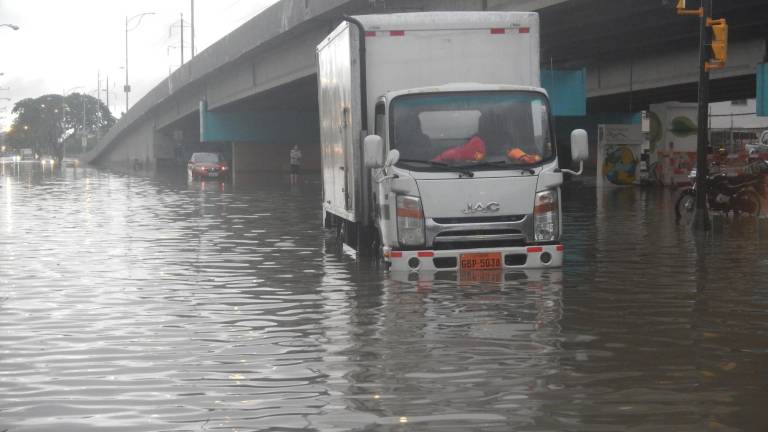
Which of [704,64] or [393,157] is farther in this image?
[704,64]

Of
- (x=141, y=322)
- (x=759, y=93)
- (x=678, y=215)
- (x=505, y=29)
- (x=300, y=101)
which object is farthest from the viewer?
(x=300, y=101)

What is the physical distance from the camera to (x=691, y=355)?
9523 mm

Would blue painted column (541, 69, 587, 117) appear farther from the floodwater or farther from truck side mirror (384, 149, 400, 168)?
truck side mirror (384, 149, 400, 168)

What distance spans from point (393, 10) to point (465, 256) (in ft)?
65.0

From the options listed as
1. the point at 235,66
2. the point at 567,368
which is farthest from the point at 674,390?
the point at 235,66

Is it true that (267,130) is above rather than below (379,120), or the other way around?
above

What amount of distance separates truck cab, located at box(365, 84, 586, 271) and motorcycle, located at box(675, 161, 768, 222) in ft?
37.5

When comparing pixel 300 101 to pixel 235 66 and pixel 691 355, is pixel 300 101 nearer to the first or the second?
pixel 235 66

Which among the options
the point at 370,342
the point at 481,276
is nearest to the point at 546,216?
the point at 481,276

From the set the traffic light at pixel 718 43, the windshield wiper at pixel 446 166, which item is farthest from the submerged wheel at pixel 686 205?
the windshield wiper at pixel 446 166

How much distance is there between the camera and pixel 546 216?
1470cm

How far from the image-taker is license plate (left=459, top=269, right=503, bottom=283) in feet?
48.0

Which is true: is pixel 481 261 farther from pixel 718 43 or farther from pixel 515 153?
pixel 718 43

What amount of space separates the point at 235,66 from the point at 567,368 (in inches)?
1930
